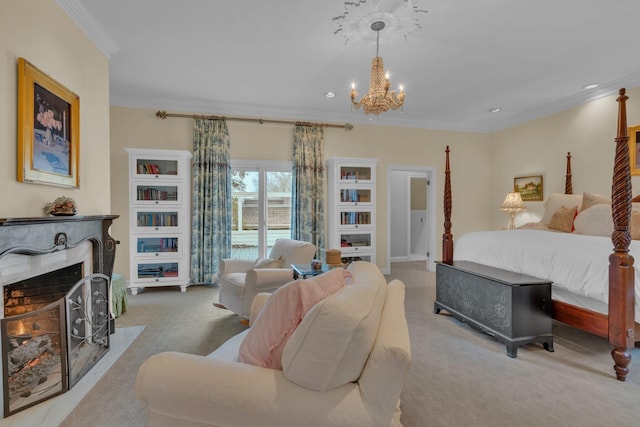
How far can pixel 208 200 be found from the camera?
4527mm

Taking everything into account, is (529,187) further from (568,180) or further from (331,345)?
(331,345)

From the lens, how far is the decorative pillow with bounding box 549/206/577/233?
138 inches

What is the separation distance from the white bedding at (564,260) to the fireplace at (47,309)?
3.62m

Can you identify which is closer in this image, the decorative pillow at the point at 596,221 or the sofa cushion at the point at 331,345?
the sofa cushion at the point at 331,345

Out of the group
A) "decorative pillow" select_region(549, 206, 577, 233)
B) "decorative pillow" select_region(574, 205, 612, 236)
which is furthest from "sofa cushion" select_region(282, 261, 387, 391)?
"decorative pillow" select_region(549, 206, 577, 233)

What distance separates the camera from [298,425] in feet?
3.33

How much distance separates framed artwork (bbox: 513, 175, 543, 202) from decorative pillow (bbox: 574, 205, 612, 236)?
76.5 inches

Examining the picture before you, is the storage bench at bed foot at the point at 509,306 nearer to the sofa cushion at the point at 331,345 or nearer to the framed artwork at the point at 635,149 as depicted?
the sofa cushion at the point at 331,345

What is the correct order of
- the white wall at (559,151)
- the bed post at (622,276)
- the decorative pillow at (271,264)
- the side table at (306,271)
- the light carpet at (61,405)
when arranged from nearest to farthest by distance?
the light carpet at (61,405) < the bed post at (622,276) < the side table at (306,271) < the decorative pillow at (271,264) < the white wall at (559,151)

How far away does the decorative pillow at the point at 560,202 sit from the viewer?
3710 mm

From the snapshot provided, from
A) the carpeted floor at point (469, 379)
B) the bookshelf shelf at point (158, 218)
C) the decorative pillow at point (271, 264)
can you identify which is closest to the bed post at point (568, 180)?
the carpeted floor at point (469, 379)

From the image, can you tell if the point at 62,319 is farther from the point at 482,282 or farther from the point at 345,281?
the point at 482,282

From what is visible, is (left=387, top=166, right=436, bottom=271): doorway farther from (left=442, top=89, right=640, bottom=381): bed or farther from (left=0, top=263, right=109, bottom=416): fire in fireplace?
(left=0, top=263, right=109, bottom=416): fire in fireplace

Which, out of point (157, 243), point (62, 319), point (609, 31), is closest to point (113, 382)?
point (62, 319)
